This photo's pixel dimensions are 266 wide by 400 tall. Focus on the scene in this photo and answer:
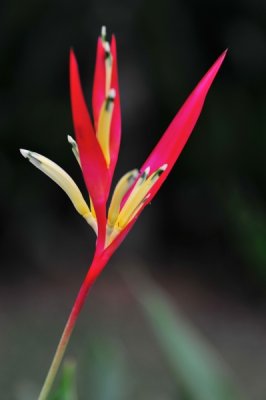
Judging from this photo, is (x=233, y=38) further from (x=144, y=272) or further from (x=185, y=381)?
(x=185, y=381)

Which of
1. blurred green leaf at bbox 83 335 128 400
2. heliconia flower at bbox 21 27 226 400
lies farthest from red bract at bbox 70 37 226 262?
blurred green leaf at bbox 83 335 128 400

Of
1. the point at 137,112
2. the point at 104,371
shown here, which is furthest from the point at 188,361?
the point at 137,112

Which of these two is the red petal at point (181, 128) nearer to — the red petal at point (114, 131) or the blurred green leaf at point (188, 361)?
the red petal at point (114, 131)

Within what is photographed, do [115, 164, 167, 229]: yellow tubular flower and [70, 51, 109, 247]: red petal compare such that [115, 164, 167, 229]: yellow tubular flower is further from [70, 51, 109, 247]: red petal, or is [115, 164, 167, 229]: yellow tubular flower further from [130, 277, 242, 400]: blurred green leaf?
[130, 277, 242, 400]: blurred green leaf

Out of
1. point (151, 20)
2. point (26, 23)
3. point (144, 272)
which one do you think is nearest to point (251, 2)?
point (151, 20)

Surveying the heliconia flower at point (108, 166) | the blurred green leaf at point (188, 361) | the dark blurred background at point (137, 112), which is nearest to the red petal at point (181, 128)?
the heliconia flower at point (108, 166)

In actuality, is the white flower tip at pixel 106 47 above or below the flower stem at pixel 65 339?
above
